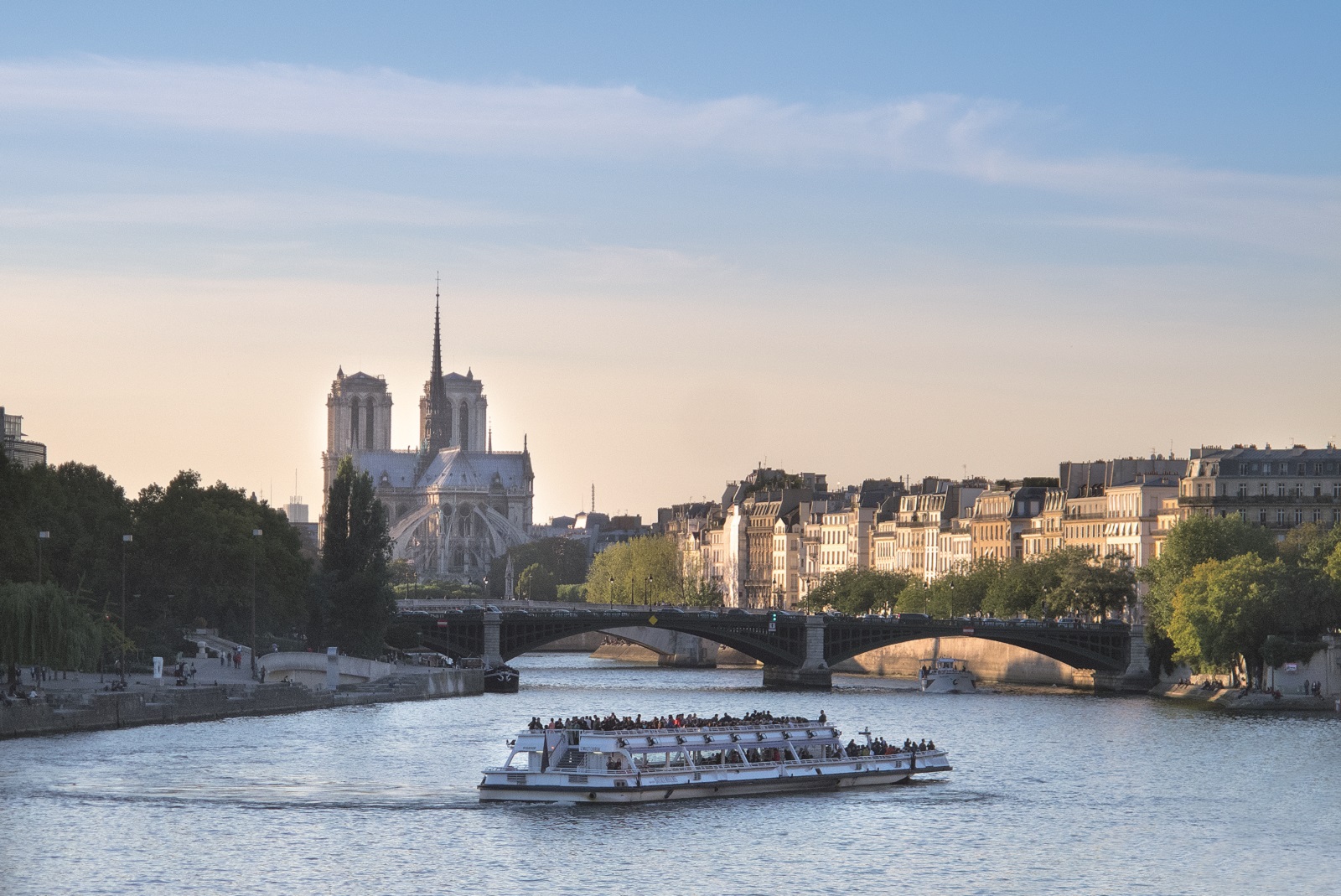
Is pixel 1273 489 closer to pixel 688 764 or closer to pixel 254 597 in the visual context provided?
pixel 254 597

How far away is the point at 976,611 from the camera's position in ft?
490

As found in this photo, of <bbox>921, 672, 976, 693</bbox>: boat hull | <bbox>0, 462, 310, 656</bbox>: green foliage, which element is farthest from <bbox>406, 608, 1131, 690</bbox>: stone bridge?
<bbox>0, 462, 310, 656</bbox>: green foliage

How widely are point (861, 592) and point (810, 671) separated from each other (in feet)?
137

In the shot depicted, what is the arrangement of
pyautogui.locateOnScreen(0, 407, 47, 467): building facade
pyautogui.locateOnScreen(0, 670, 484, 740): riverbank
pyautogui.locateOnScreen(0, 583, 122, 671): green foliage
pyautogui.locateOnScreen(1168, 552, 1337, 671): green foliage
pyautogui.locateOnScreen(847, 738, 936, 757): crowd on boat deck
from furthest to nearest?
pyautogui.locateOnScreen(0, 407, 47, 467): building facade < pyautogui.locateOnScreen(1168, 552, 1337, 671): green foliage < pyautogui.locateOnScreen(0, 583, 122, 671): green foliage < pyautogui.locateOnScreen(0, 670, 484, 740): riverbank < pyautogui.locateOnScreen(847, 738, 936, 757): crowd on boat deck

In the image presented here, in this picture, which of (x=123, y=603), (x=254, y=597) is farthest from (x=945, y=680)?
A: (x=123, y=603)

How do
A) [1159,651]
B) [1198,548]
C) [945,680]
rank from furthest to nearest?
[945,680], [1198,548], [1159,651]

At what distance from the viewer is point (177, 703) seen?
89125 mm

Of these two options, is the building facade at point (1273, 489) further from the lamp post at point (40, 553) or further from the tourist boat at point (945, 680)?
the lamp post at point (40, 553)

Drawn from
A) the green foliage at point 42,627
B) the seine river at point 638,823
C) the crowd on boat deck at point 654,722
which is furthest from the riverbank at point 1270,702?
the green foliage at point 42,627

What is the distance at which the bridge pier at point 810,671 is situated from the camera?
417ft

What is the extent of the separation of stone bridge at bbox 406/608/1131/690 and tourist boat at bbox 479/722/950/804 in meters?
52.5

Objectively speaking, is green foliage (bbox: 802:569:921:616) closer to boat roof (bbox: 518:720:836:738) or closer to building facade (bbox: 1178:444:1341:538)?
building facade (bbox: 1178:444:1341:538)

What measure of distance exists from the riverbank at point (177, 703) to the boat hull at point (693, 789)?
1852 centimetres

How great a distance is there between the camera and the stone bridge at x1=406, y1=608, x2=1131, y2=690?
415 feet
